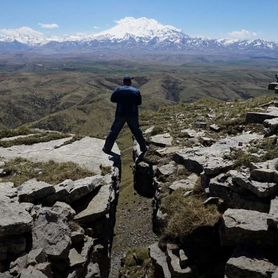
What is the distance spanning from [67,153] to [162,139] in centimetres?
496

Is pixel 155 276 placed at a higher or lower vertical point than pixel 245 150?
lower

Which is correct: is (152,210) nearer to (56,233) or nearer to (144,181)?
(144,181)

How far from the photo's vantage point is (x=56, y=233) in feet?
39.4

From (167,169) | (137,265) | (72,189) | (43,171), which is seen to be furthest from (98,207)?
(167,169)

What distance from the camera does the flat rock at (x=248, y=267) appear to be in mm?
9094

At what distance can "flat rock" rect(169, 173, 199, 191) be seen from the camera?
14887 mm

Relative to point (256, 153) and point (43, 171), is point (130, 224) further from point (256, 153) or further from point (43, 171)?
point (256, 153)

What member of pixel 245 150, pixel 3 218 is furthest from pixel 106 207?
pixel 245 150

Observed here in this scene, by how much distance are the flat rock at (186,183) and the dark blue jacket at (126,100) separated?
5395 mm

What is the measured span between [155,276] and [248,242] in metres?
3.20

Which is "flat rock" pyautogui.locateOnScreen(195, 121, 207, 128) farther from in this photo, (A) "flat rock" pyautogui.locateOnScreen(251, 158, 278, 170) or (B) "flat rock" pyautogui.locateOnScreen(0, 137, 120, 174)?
(A) "flat rock" pyautogui.locateOnScreen(251, 158, 278, 170)

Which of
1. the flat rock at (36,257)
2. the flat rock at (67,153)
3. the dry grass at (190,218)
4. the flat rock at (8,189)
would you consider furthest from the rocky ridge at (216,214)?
the flat rock at (8,189)

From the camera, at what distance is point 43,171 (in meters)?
17.0

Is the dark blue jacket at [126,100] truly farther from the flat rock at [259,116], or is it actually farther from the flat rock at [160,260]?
the flat rock at [160,260]
